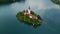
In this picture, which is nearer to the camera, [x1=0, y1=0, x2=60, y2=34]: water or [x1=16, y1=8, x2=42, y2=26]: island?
[x1=0, y1=0, x2=60, y2=34]: water

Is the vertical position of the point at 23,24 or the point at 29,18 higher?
the point at 29,18

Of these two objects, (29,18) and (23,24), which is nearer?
(23,24)

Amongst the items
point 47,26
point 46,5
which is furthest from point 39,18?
point 46,5

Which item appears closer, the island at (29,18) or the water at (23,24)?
the water at (23,24)
